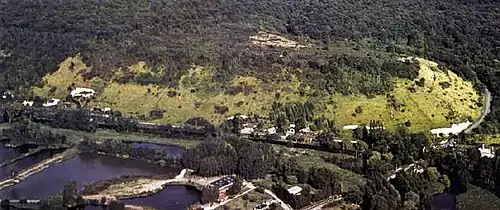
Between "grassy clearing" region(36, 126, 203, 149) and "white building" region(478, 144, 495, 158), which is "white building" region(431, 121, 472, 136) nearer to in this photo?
"white building" region(478, 144, 495, 158)

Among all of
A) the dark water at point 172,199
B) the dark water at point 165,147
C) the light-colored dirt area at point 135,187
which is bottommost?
the dark water at point 172,199

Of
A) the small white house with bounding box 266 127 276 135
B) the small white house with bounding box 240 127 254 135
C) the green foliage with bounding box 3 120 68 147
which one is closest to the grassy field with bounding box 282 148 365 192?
the small white house with bounding box 266 127 276 135

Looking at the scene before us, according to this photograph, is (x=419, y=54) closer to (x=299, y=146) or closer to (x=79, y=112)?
(x=299, y=146)

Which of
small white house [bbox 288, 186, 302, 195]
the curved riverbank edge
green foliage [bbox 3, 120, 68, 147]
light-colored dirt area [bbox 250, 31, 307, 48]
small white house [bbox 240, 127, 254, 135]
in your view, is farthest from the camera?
light-colored dirt area [bbox 250, 31, 307, 48]

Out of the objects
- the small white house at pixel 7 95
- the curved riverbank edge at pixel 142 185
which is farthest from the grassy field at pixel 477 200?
the small white house at pixel 7 95

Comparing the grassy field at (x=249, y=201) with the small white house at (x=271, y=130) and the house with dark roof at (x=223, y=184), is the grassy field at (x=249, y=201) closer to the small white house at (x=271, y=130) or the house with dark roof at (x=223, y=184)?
the house with dark roof at (x=223, y=184)
